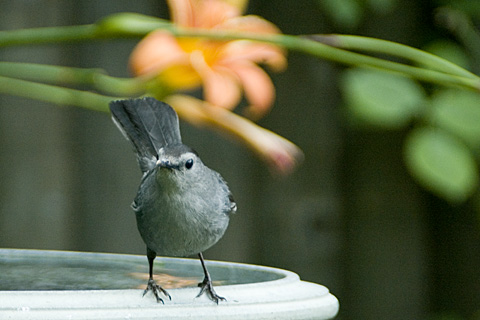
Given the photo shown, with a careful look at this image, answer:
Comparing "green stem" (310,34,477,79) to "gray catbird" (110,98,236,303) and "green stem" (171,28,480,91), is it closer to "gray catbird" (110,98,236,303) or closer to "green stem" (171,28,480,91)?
"green stem" (171,28,480,91)

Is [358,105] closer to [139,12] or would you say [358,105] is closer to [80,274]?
[139,12]

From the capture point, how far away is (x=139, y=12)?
1905 millimetres

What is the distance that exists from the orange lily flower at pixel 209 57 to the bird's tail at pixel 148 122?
0.46ft

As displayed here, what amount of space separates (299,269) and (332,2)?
0.73 m

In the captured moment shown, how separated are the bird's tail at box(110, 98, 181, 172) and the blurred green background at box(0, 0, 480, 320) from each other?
0.71 metres

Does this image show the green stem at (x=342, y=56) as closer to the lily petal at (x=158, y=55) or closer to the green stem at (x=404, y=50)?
the green stem at (x=404, y=50)

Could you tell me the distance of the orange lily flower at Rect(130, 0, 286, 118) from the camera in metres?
1.28

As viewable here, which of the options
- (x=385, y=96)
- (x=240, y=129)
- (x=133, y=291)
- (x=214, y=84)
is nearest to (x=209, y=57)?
(x=214, y=84)

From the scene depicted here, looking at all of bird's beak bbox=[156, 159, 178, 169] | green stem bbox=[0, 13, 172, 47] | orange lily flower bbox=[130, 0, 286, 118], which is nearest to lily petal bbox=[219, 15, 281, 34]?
orange lily flower bbox=[130, 0, 286, 118]

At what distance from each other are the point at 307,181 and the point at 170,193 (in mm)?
1149

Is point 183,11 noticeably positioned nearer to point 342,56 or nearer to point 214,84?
point 214,84

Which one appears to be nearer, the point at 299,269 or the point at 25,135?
the point at 25,135

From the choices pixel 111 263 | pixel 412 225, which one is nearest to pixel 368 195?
pixel 412 225

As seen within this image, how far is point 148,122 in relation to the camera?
3.69 ft
